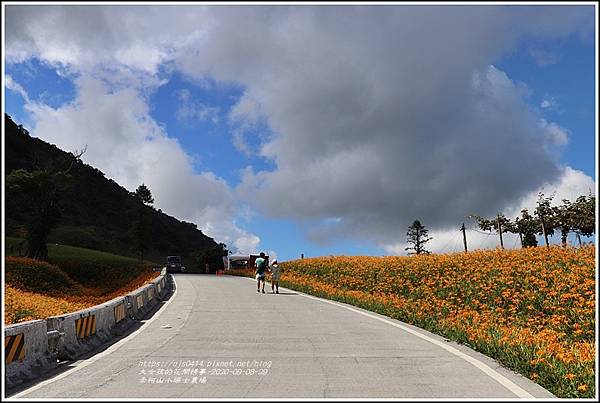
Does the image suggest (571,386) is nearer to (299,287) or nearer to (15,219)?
(299,287)

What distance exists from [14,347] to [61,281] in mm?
25829

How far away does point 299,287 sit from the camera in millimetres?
26594

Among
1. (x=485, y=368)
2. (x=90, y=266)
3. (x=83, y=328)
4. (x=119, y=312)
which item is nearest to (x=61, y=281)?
(x=90, y=266)

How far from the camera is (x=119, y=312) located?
42.1 ft

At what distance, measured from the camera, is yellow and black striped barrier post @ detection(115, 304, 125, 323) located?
12531 mm

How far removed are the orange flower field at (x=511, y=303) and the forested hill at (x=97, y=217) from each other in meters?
49.2

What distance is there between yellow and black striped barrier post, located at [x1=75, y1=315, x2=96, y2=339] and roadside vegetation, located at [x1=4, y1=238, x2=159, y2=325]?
18.7 feet

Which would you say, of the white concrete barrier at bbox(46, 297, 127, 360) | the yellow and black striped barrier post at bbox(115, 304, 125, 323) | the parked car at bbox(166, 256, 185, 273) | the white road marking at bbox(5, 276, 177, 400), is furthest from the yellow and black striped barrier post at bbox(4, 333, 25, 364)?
Answer: the parked car at bbox(166, 256, 185, 273)

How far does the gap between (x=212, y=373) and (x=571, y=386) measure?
15.5ft

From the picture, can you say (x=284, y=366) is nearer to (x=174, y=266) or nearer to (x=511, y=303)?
(x=511, y=303)

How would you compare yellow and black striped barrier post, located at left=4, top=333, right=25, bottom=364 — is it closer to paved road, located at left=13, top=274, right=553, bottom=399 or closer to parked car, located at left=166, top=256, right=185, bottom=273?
paved road, located at left=13, top=274, right=553, bottom=399

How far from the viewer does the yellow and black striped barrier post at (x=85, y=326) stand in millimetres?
9789

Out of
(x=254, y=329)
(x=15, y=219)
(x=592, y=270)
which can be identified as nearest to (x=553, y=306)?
(x=592, y=270)

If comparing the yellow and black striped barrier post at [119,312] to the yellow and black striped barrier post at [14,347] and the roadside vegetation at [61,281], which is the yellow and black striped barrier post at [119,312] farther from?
the yellow and black striped barrier post at [14,347]
